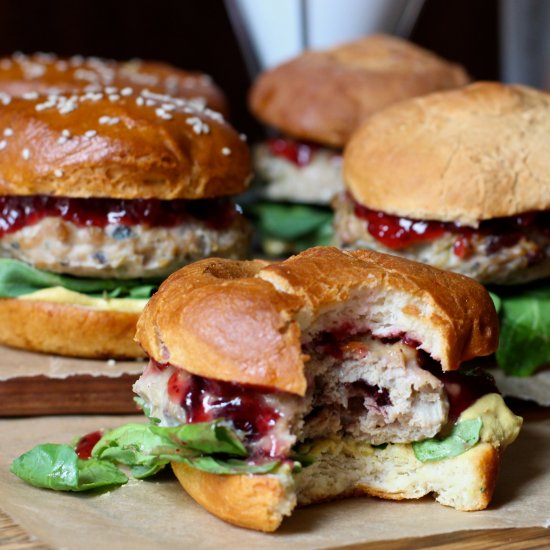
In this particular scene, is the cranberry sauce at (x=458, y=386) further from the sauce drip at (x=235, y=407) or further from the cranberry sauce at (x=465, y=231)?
the cranberry sauce at (x=465, y=231)

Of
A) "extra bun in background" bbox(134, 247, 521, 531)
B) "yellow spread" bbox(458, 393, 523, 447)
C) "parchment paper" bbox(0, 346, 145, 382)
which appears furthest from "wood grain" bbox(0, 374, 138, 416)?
"yellow spread" bbox(458, 393, 523, 447)

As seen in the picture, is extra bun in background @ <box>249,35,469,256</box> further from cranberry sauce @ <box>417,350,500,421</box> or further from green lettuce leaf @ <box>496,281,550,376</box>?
cranberry sauce @ <box>417,350,500,421</box>

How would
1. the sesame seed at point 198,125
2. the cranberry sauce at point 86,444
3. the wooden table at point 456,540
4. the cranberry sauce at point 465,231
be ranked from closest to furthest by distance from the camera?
the wooden table at point 456,540, the cranberry sauce at point 86,444, the cranberry sauce at point 465,231, the sesame seed at point 198,125

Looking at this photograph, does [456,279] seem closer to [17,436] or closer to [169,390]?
[169,390]

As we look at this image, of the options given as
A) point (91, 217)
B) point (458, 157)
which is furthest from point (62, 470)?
point (458, 157)

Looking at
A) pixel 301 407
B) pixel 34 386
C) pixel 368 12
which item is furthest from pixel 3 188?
pixel 368 12

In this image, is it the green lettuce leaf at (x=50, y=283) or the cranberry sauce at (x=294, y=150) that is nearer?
the green lettuce leaf at (x=50, y=283)

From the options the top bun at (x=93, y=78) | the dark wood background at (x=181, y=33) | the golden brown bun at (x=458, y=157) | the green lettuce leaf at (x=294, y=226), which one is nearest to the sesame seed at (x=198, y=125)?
the golden brown bun at (x=458, y=157)
